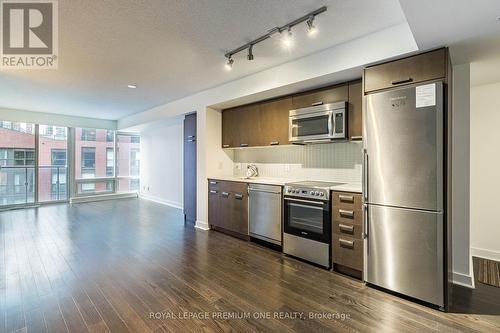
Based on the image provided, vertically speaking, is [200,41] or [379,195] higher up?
[200,41]

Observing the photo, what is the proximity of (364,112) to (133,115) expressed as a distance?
6426mm

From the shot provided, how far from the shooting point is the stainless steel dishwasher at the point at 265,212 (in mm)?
3523

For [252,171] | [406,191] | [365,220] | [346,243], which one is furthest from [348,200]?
[252,171]

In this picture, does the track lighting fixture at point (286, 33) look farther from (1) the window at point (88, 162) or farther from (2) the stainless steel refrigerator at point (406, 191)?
(1) the window at point (88, 162)

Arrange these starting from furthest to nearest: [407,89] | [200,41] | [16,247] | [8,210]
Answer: [8,210] → [16,247] → [200,41] → [407,89]

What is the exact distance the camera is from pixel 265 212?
3.68 meters

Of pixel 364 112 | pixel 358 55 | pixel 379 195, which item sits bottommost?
pixel 379 195

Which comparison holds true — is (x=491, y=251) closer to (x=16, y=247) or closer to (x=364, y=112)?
(x=364, y=112)

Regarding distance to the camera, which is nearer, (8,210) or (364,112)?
(364,112)

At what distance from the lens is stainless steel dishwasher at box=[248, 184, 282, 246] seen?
352cm

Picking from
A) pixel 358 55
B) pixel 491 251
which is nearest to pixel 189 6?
pixel 358 55

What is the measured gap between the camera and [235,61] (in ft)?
10.6

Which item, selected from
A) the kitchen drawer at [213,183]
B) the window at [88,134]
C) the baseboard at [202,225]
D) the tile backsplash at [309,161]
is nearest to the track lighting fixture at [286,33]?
the tile backsplash at [309,161]

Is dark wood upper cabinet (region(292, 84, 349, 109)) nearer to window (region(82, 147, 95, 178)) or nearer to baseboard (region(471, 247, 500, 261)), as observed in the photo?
baseboard (region(471, 247, 500, 261))
